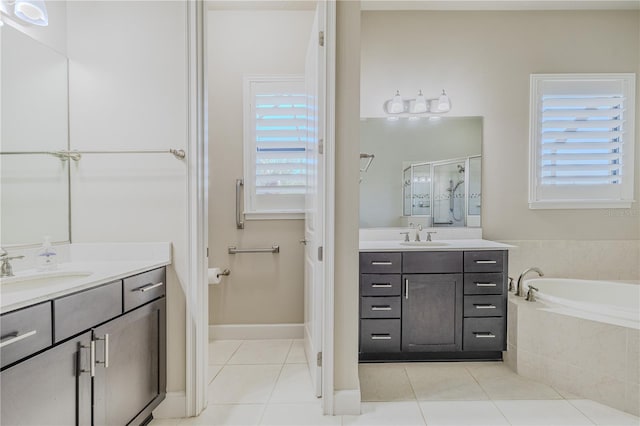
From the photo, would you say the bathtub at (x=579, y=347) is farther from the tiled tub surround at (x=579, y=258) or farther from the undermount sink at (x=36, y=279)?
the undermount sink at (x=36, y=279)

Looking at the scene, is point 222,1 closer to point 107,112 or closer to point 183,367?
point 107,112

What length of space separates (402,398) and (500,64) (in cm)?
293

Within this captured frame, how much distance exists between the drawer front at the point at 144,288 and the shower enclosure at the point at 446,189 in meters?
2.11

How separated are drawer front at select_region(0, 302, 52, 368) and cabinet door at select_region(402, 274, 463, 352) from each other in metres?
2.09

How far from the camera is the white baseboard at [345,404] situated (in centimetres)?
183

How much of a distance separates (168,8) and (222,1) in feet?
4.00

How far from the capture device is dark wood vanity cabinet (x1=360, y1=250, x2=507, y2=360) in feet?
8.11

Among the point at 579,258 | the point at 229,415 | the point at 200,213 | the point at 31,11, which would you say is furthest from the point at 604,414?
the point at 31,11

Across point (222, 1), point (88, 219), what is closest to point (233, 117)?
point (222, 1)

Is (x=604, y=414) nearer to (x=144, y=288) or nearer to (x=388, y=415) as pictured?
(x=388, y=415)

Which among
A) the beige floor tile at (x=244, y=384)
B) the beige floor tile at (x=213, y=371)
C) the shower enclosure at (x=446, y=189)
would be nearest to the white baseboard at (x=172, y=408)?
the beige floor tile at (x=244, y=384)

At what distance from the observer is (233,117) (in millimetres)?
2912

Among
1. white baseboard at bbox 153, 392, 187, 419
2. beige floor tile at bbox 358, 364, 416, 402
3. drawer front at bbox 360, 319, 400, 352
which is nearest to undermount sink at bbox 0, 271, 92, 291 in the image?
white baseboard at bbox 153, 392, 187, 419

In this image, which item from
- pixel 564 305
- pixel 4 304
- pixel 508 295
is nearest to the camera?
pixel 4 304
